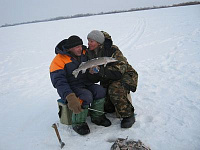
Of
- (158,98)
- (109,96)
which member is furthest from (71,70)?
(158,98)

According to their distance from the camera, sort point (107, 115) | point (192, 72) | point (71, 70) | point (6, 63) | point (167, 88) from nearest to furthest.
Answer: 1. point (71, 70)
2. point (107, 115)
3. point (167, 88)
4. point (192, 72)
5. point (6, 63)

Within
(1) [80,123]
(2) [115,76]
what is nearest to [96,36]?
(2) [115,76]

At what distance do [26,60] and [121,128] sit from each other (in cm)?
826

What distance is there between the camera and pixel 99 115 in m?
3.29

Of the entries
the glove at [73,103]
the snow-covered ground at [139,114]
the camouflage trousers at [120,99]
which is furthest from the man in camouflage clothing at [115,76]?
the glove at [73,103]

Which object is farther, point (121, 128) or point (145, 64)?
point (145, 64)

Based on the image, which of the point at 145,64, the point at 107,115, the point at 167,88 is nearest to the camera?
the point at 107,115

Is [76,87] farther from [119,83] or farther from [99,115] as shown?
[119,83]

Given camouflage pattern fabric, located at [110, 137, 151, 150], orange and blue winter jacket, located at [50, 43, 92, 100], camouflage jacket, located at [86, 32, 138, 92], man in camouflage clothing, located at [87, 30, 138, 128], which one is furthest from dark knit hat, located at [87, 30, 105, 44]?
camouflage pattern fabric, located at [110, 137, 151, 150]

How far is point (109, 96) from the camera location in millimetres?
3379

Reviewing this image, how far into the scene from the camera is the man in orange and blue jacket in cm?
293

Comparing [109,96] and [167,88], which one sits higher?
[109,96]

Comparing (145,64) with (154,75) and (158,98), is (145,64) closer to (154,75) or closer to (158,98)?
(154,75)

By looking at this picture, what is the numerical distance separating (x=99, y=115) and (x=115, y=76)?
781 millimetres
